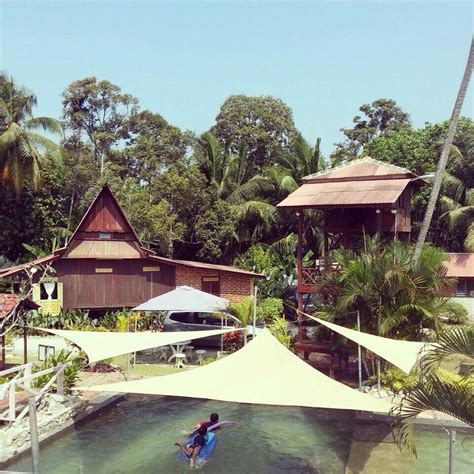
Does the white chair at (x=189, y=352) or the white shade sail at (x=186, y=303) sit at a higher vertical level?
the white shade sail at (x=186, y=303)

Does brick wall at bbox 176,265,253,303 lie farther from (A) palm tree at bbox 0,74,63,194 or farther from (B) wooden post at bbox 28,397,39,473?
(B) wooden post at bbox 28,397,39,473

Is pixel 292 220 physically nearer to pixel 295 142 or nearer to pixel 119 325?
pixel 295 142

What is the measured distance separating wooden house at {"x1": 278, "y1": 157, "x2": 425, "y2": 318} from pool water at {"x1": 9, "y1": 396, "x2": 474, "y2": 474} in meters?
5.41

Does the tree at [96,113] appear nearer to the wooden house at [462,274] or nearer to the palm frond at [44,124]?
the palm frond at [44,124]

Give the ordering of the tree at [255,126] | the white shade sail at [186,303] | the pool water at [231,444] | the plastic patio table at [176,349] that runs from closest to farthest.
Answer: the pool water at [231,444]
the white shade sail at [186,303]
the plastic patio table at [176,349]
the tree at [255,126]

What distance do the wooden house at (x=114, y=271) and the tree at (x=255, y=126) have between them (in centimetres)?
1747

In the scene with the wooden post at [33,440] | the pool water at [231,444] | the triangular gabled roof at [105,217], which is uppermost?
the triangular gabled roof at [105,217]

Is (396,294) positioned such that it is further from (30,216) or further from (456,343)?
(30,216)

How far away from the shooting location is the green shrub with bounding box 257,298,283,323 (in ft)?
70.8

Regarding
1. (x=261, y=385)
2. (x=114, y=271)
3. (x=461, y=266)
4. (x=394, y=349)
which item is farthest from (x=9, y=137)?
(x=261, y=385)

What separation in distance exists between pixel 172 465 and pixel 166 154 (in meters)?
27.9

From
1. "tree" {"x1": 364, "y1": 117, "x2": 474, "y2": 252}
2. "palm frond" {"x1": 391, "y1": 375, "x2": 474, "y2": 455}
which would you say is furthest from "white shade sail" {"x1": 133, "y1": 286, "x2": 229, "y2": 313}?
"tree" {"x1": 364, "y1": 117, "x2": 474, "y2": 252}

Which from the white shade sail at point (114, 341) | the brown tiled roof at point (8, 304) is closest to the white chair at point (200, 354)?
the white shade sail at point (114, 341)

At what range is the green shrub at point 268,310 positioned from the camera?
850 inches
